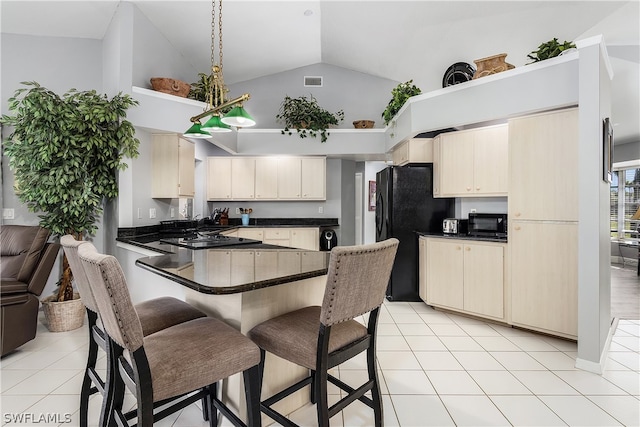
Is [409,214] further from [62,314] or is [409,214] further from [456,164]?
[62,314]

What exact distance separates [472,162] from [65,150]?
4044 mm

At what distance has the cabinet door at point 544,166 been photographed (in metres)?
2.76

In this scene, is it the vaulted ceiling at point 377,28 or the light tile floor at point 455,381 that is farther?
the vaulted ceiling at point 377,28

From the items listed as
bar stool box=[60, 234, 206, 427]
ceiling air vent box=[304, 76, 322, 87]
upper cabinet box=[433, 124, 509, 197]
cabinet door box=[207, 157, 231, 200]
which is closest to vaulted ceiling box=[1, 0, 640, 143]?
ceiling air vent box=[304, 76, 322, 87]

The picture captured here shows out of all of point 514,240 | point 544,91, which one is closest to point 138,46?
point 544,91

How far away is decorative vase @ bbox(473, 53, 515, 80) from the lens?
3139mm

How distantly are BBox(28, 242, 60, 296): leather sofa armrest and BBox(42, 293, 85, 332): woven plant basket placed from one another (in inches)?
12.8

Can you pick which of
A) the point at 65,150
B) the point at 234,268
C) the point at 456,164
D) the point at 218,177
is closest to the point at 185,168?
the point at 65,150

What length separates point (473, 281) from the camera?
337cm

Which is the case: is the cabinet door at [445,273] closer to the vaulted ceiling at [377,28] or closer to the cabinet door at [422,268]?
the cabinet door at [422,268]

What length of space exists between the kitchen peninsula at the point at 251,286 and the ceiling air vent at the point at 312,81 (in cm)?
475

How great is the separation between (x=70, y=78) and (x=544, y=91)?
4.98 meters

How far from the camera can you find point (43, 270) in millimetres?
2793

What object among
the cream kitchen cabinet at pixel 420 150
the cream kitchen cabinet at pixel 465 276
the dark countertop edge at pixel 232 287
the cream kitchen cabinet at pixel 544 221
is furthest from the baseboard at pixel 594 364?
the cream kitchen cabinet at pixel 420 150
